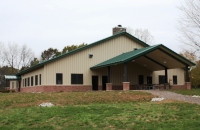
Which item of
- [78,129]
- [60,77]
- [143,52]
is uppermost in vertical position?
[143,52]

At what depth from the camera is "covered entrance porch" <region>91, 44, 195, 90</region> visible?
28112mm

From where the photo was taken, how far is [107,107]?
14.5 meters

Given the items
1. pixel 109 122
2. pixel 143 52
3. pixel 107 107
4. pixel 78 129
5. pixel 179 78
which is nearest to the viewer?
pixel 78 129

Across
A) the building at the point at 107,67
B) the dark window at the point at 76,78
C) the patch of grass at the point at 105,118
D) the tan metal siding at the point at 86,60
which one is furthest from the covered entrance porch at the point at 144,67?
the patch of grass at the point at 105,118

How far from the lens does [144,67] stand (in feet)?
109

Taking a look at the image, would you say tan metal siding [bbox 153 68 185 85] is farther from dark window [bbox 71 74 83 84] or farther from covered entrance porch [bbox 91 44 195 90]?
dark window [bbox 71 74 83 84]

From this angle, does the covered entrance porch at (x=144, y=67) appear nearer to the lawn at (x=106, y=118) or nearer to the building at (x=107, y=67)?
the building at (x=107, y=67)

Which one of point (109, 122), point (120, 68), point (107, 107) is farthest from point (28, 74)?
point (109, 122)

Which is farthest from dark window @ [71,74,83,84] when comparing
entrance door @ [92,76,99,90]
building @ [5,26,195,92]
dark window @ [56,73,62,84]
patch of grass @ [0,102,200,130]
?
patch of grass @ [0,102,200,130]

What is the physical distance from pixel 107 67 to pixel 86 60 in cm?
249

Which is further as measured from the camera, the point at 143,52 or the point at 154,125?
the point at 143,52

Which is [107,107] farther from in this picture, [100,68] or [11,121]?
[100,68]

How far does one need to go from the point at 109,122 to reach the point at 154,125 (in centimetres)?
171

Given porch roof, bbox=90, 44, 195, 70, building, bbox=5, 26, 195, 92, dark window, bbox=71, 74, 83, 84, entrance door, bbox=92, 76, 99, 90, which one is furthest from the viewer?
entrance door, bbox=92, 76, 99, 90
